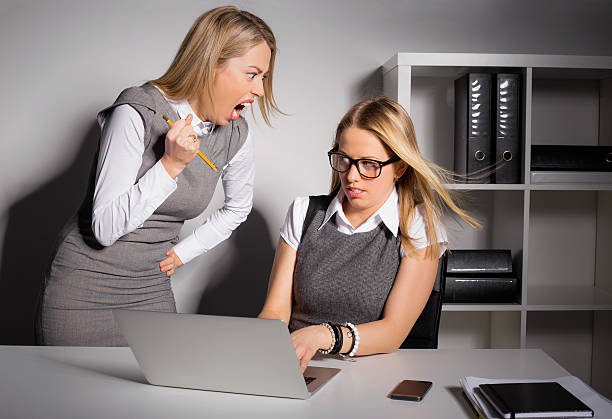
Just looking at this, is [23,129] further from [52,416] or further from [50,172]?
[52,416]

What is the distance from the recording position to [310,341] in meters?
1.32

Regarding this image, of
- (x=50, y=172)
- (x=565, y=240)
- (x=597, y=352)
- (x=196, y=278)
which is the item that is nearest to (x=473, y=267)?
(x=565, y=240)

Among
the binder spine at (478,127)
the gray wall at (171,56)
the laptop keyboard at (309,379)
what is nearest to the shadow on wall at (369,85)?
the gray wall at (171,56)

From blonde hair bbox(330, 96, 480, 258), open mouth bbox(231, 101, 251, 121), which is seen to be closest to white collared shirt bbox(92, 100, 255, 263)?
open mouth bbox(231, 101, 251, 121)

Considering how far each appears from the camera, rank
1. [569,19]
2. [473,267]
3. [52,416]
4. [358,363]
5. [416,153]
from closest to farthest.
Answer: [52,416] → [358,363] → [416,153] → [473,267] → [569,19]

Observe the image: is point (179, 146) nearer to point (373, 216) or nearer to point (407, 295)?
point (373, 216)

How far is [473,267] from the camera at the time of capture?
7.88 feet

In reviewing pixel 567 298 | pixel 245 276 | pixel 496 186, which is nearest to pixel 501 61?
pixel 496 186

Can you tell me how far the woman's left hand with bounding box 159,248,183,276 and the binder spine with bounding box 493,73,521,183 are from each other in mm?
1198

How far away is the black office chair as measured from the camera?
5.36 feet

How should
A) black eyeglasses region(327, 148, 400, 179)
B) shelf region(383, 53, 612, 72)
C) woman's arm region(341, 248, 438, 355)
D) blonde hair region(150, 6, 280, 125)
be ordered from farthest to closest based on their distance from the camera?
shelf region(383, 53, 612, 72) → blonde hair region(150, 6, 280, 125) → black eyeglasses region(327, 148, 400, 179) → woman's arm region(341, 248, 438, 355)

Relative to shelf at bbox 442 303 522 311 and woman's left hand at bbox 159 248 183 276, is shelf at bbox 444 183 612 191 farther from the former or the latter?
woman's left hand at bbox 159 248 183 276

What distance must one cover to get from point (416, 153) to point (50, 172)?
1582 mm

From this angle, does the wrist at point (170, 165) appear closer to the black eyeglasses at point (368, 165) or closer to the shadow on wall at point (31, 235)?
the black eyeglasses at point (368, 165)
